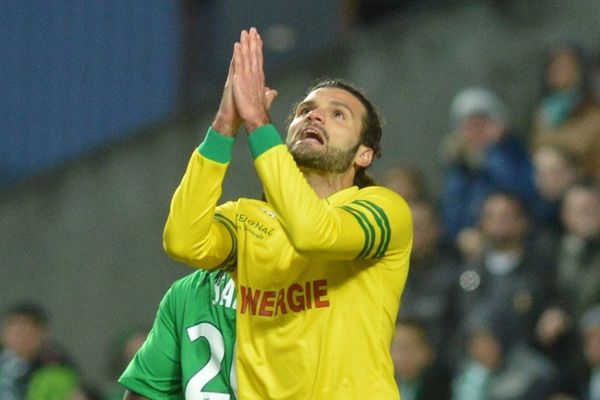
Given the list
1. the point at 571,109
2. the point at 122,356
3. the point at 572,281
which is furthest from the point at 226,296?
the point at 571,109

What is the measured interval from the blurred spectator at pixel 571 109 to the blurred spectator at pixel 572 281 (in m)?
0.56

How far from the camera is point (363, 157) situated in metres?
5.68

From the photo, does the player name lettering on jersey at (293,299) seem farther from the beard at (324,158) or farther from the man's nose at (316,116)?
the man's nose at (316,116)

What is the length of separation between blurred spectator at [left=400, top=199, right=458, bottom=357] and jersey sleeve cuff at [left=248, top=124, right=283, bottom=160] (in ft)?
Answer: 12.0

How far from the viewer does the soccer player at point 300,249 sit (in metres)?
5.19

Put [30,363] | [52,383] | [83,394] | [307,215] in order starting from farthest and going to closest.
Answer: [30,363]
[52,383]
[83,394]
[307,215]

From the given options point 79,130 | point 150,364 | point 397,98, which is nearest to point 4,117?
point 79,130

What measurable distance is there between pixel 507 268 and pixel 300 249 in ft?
11.7

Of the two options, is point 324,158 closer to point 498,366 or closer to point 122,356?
point 498,366

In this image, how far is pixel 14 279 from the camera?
11.5 m

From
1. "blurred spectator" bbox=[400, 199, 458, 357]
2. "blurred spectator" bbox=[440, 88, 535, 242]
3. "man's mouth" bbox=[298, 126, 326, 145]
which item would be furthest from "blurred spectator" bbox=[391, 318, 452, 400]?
"man's mouth" bbox=[298, 126, 326, 145]

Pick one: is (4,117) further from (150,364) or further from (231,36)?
(150,364)

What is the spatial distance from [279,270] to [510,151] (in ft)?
12.9

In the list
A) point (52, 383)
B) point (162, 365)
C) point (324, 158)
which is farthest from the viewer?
point (52, 383)
